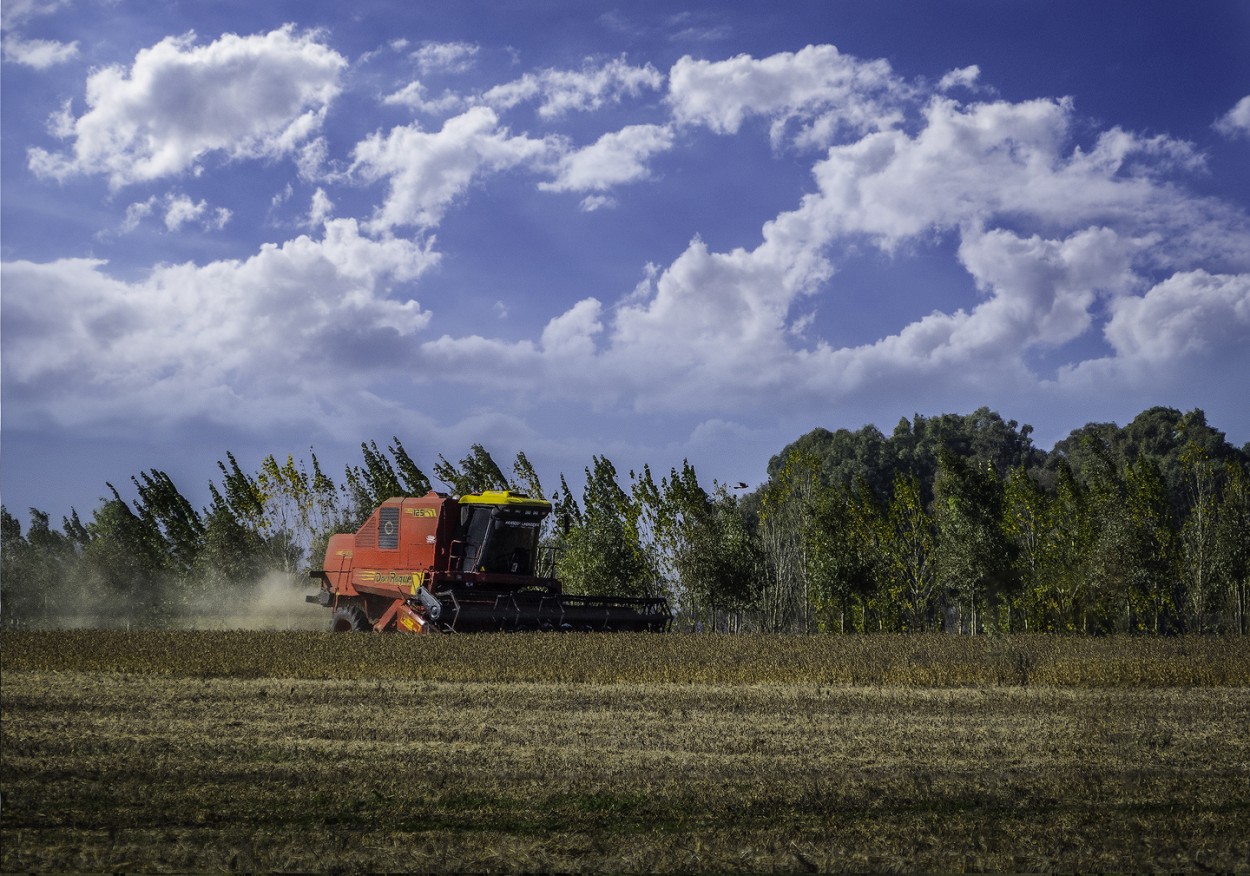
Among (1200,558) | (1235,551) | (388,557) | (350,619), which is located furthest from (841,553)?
(350,619)

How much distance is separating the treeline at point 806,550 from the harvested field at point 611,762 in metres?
20.1

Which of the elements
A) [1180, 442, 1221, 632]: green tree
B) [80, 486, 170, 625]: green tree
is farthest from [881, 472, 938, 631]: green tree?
[80, 486, 170, 625]: green tree

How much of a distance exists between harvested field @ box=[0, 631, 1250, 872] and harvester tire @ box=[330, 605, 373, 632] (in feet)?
23.1

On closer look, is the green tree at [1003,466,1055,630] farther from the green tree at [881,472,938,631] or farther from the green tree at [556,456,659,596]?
the green tree at [556,456,659,596]

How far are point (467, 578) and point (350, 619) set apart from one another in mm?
4452

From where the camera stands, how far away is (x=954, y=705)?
1791cm

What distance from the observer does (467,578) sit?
28.8m

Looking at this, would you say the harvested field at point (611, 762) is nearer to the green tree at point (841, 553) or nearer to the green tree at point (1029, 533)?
the green tree at point (841, 553)

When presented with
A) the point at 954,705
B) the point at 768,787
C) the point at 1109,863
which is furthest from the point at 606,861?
the point at 954,705

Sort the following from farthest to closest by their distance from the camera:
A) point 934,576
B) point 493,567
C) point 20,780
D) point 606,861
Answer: point 934,576 < point 493,567 < point 20,780 < point 606,861

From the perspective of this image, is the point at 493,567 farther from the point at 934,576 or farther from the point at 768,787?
the point at 934,576

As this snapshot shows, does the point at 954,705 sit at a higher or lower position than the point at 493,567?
lower

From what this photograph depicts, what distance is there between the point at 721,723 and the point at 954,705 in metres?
4.57

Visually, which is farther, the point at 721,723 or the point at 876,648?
the point at 876,648
